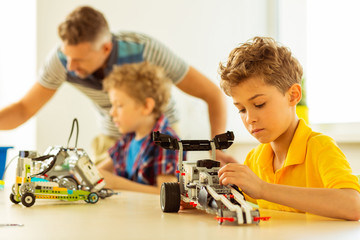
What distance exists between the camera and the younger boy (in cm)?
201

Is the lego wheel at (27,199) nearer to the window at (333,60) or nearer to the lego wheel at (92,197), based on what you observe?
the lego wheel at (92,197)

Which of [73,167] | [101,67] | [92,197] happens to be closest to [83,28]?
[101,67]

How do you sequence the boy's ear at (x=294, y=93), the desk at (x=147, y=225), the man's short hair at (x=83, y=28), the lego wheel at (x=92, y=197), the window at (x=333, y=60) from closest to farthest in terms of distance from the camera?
the desk at (x=147, y=225) → the boy's ear at (x=294, y=93) → the lego wheel at (x=92, y=197) → the man's short hair at (x=83, y=28) → the window at (x=333, y=60)

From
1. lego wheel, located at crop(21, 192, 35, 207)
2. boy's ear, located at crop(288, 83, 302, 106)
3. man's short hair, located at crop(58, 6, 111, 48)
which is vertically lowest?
lego wheel, located at crop(21, 192, 35, 207)

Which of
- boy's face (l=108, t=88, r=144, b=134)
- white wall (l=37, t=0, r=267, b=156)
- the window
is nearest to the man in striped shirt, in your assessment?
boy's face (l=108, t=88, r=144, b=134)

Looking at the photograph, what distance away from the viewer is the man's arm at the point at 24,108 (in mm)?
2254

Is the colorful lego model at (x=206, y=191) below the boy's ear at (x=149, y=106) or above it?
below

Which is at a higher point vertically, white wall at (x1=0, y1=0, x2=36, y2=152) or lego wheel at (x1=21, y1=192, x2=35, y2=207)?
white wall at (x1=0, y1=0, x2=36, y2=152)

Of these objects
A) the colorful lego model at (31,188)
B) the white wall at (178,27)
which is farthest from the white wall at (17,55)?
the colorful lego model at (31,188)

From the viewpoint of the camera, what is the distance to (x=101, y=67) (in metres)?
2.34

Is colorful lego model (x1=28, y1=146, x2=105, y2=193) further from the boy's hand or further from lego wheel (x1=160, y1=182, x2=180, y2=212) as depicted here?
the boy's hand

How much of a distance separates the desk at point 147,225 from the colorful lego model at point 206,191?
0.8 inches

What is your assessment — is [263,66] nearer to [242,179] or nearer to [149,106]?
[242,179]

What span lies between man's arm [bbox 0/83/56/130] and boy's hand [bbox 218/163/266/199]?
1.62 m
